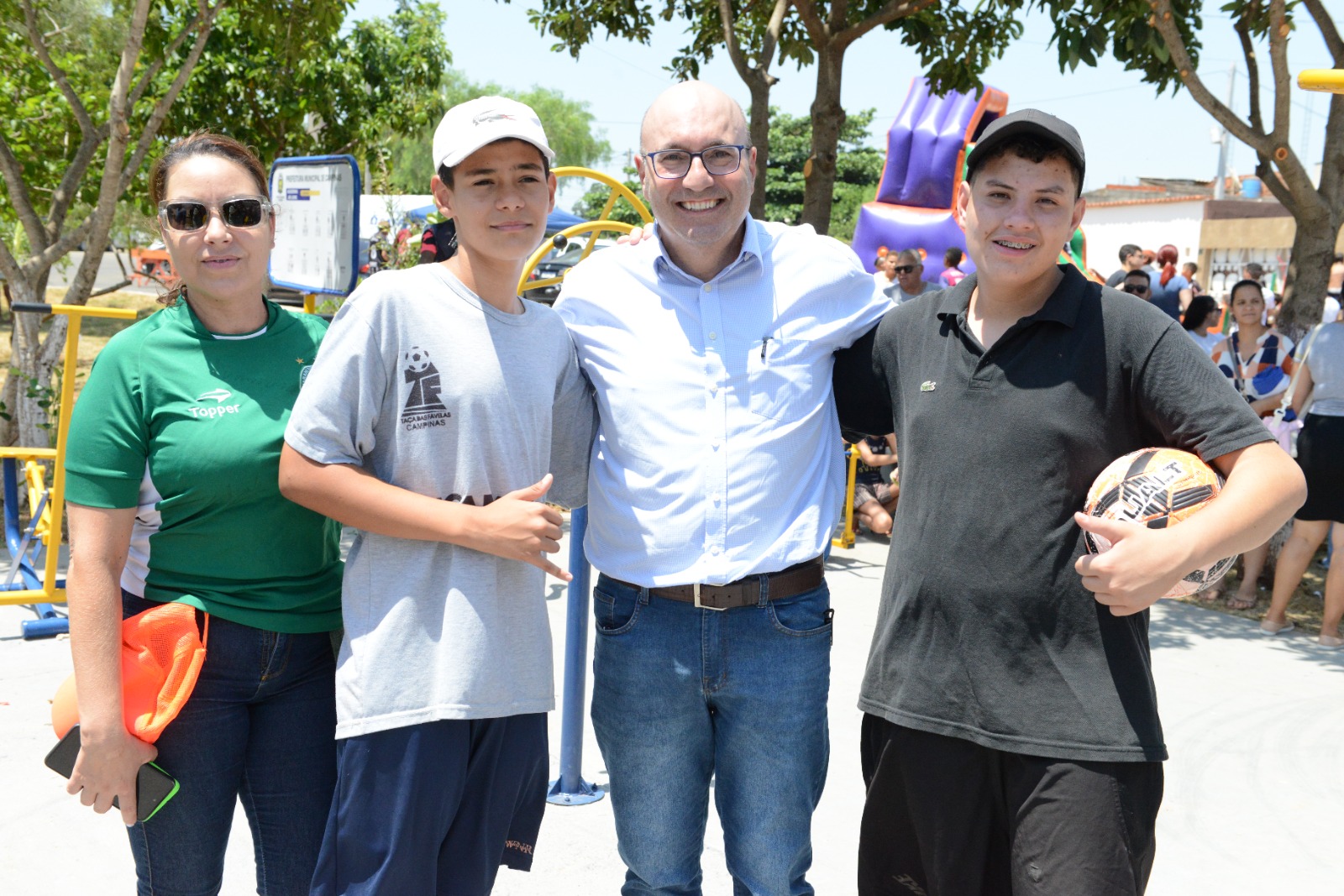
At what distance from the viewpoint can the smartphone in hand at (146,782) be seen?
2195mm

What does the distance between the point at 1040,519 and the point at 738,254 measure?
1020mm

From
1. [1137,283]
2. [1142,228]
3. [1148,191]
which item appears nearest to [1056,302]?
[1137,283]

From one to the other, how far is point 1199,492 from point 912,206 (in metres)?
12.1

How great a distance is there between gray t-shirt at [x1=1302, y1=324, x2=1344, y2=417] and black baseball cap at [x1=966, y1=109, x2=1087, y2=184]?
18.1ft

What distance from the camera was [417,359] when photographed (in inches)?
89.3

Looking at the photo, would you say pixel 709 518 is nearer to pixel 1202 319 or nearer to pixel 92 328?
pixel 1202 319

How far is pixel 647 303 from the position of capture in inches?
108

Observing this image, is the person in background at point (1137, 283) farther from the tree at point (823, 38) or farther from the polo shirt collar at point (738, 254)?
the polo shirt collar at point (738, 254)

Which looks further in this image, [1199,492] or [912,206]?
[912,206]

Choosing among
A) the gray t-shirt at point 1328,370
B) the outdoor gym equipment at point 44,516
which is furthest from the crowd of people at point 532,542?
the gray t-shirt at point 1328,370

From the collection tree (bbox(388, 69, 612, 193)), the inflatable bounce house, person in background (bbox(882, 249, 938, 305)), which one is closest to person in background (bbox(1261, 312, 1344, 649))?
person in background (bbox(882, 249, 938, 305))

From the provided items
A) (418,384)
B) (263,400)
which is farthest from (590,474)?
(263,400)

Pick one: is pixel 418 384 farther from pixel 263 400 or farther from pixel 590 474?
pixel 590 474

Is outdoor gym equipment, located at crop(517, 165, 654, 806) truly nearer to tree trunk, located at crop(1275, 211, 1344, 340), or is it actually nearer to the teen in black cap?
the teen in black cap
